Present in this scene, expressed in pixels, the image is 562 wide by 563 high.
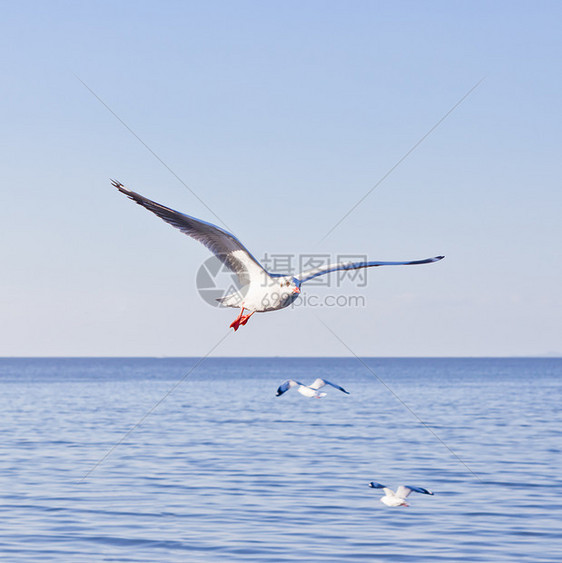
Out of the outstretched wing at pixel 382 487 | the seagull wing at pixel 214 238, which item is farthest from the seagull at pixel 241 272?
the outstretched wing at pixel 382 487

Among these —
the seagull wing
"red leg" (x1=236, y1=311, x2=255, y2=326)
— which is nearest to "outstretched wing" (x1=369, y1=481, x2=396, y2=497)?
"red leg" (x1=236, y1=311, x2=255, y2=326)

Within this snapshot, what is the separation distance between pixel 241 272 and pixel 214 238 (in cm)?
91

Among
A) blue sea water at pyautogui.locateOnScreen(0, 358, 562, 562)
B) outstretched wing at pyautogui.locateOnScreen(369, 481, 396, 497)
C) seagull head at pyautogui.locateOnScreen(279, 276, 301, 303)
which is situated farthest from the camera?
blue sea water at pyautogui.locateOnScreen(0, 358, 562, 562)

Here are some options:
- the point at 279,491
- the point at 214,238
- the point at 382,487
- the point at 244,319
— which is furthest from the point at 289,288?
the point at 279,491

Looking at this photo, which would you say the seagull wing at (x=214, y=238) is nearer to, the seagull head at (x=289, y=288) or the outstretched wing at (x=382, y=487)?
the seagull head at (x=289, y=288)

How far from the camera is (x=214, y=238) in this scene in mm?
12617

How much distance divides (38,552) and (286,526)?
17.8ft

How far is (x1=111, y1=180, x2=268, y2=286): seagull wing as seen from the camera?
1220cm

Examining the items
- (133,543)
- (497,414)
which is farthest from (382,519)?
(497,414)

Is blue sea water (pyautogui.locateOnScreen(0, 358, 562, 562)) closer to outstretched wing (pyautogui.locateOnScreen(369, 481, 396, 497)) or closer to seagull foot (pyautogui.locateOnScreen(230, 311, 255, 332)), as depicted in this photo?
outstretched wing (pyautogui.locateOnScreen(369, 481, 396, 497))

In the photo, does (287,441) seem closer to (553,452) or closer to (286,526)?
(553,452)

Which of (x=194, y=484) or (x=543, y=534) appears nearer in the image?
(x=543, y=534)

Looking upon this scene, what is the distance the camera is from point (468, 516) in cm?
2109

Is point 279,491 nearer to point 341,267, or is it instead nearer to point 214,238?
point 341,267
